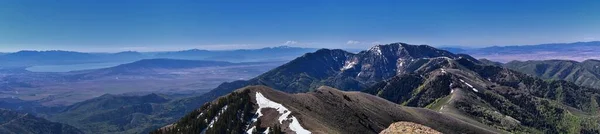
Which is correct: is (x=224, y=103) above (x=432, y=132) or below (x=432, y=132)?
below

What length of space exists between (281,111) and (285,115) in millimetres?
4972

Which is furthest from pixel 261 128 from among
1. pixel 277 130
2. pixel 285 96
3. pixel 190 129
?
pixel 285 96

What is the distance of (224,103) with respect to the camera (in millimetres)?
129375

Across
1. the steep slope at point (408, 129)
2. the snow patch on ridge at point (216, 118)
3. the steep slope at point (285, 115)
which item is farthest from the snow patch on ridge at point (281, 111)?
the steep slope at point (408, 129)

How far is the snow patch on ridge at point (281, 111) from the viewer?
96375 mm

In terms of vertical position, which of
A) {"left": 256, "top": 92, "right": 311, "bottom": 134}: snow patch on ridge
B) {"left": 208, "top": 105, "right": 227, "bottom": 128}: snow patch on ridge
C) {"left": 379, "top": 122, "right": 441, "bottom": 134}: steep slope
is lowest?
{"left": 208, "top": 105, "right": 227, "bottom": 128}: snow patch on ridge

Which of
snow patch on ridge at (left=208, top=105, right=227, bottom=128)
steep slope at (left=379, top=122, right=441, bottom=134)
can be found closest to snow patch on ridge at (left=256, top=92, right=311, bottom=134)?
snow patch on ridge at (left=208, top=105, right=227, bottom=128)

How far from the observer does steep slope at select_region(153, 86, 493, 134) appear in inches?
4131

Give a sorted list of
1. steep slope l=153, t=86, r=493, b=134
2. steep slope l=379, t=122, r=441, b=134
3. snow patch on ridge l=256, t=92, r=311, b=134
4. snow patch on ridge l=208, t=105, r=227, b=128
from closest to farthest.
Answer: steep slope l=379, t=122, r=441, b=134
snow patch on ridge l=256, t=92, r=311, b=134
steep slope l=153, t=86, r=493, b=134
snow patch on ridge l=208, t=105, r=227, b=128

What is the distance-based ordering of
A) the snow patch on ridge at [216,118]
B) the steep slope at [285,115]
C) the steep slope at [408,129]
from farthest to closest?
1. the snow patch on ridge at [216,118]
2. the steep slope at [285,115]
3. the steep slope at [408,129]

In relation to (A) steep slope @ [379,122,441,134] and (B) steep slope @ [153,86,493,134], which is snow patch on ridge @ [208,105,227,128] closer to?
(B) steep slope @ [153,86,493,134]

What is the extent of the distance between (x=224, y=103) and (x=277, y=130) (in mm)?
40405

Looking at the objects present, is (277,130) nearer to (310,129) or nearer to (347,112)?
(310,129)

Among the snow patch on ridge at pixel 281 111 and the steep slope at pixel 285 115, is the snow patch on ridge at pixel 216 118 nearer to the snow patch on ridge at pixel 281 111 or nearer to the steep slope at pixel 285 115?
the steep slope at pixel 285 115
